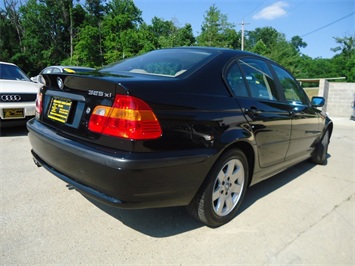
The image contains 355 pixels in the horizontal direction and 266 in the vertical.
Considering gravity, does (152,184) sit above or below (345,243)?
above

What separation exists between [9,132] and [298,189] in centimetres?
526

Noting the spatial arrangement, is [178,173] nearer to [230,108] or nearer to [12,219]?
[230,108]

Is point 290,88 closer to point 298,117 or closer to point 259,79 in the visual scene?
point 298,117

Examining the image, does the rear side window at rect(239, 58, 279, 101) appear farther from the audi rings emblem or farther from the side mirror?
the audi rings emblem

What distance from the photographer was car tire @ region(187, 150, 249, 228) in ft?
7.38

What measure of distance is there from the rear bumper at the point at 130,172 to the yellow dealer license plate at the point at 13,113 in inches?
123

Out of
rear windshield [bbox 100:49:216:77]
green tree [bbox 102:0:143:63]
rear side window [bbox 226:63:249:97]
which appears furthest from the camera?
green tree [bbox 102:0:143:63]

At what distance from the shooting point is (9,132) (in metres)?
5.53

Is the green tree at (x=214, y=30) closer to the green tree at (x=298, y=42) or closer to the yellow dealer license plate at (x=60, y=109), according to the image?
the yellow dealer license plate at (x=60, y=109)

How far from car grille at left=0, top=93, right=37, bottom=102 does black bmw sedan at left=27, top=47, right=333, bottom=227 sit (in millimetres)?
2648

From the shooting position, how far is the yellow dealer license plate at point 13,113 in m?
4.72

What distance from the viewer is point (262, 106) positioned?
2.77 metres

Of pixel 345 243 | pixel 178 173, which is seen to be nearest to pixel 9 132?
pixel 178 173

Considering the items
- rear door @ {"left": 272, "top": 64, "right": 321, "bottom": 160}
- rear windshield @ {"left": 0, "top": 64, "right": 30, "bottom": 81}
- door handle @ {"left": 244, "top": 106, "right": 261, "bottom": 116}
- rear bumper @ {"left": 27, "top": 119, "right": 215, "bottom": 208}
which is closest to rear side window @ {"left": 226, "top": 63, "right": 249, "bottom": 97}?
door handle @ {"left": 244, "top": 106, "right": 261, "bottom": 116}
